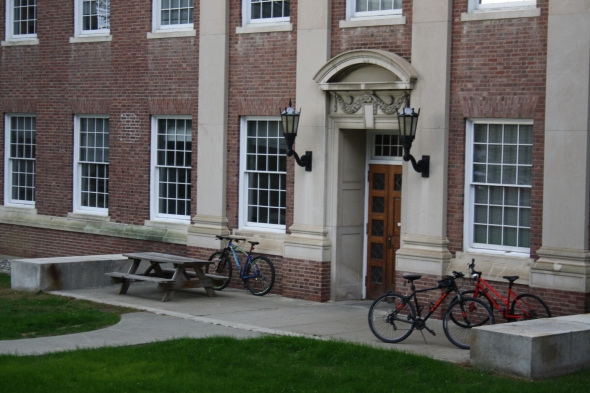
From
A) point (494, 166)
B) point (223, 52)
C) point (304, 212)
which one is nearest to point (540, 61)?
point (494, 166)

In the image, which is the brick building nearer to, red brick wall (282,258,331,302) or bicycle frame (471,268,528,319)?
red brick wall (282,258,331,302)

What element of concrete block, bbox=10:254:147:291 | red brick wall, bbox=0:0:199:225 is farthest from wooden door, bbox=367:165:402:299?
concrete block, bbox=10:254:147:291

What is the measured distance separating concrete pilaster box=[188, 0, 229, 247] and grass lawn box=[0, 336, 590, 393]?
6.79 meters

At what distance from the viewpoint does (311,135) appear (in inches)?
681

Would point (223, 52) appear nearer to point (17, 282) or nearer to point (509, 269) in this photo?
point (17, 282)

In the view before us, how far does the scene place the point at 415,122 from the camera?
15.3 metres

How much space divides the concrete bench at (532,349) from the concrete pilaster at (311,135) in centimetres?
616

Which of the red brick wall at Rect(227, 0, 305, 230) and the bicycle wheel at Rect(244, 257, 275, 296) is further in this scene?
the bicycle wheel at Rect(244, 257, 275, 296)

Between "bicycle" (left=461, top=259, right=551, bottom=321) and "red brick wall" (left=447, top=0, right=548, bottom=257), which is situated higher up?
"red brick wall" (left=447, top=0, right=548, bottom=257)

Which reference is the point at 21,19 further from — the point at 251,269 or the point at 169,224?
the point at 251,269

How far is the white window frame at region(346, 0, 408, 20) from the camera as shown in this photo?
1634 centimetres

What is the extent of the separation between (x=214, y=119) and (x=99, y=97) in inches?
146

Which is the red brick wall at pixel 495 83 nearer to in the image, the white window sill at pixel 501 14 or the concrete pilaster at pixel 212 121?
the white window sill at pixel 501 14

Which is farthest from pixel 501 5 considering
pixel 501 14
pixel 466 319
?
pixel 466 319
